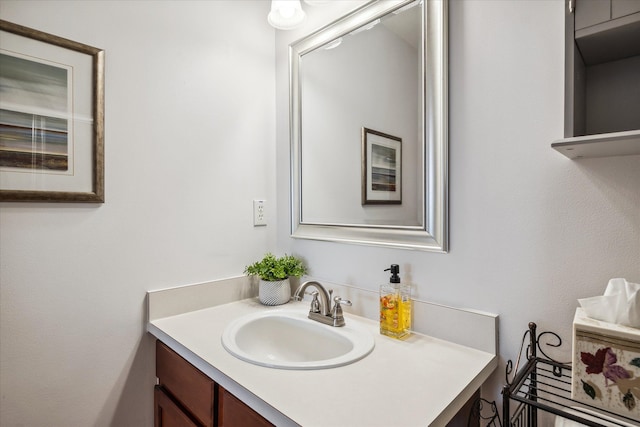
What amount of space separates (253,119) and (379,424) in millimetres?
1267

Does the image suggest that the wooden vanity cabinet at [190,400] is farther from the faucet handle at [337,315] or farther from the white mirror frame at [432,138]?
the white mirror frame at [432,138]

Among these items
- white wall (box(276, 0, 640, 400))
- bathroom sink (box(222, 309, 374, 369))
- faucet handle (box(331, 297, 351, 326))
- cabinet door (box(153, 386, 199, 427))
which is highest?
white wall (box(276, 0, 640, 400))

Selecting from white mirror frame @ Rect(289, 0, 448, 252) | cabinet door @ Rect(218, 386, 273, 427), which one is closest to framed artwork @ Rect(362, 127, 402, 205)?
white mirror frame @ Rect(289, 0, 448, 252)

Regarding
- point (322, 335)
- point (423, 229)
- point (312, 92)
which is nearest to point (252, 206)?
point (312, 92)

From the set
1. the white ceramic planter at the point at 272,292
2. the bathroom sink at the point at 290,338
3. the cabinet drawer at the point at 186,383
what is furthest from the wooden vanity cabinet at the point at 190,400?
the white ceramic planter at the point at 272,292

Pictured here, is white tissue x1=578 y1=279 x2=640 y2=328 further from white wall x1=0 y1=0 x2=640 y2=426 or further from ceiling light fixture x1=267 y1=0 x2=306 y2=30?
ceiling light fixture x1=267 y1=0 x2=306 y2=30

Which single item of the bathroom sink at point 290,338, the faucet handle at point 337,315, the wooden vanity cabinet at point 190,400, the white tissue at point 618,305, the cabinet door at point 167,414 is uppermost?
the white tissue at point 618,305

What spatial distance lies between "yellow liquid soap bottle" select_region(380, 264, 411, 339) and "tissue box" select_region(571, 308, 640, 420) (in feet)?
1.53

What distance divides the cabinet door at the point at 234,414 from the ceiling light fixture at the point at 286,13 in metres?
1.30

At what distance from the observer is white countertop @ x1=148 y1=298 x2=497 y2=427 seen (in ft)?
2.27

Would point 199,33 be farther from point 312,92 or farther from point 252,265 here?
point 252,265

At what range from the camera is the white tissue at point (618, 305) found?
65 centimetres

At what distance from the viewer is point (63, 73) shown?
1072mm

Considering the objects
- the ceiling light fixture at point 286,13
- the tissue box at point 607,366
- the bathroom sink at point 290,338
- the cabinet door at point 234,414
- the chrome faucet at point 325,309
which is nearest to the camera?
the tissue box at point 607,366
